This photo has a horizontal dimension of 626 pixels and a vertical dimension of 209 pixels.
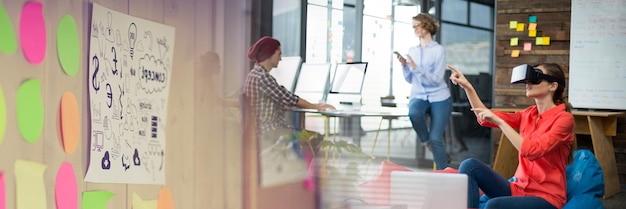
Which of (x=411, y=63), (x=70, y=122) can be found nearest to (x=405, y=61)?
(x=411, y=63)

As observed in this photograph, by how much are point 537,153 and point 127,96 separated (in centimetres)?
141

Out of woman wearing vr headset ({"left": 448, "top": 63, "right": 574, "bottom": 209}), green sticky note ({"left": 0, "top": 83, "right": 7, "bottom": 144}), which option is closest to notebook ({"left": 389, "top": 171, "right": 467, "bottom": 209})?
woman wearing vr headset ({"left": 448, "top": 63, "right": 574, "bottom": 209})

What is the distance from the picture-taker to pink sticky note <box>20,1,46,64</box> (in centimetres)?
136

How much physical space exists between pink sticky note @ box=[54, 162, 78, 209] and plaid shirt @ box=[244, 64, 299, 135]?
0.83m

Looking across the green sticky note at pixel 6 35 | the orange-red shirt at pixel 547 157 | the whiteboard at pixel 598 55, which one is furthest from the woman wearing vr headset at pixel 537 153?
the whiteboard at pixel 598 55

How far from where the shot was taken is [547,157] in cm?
260

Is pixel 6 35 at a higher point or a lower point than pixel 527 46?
lower

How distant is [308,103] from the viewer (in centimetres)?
259

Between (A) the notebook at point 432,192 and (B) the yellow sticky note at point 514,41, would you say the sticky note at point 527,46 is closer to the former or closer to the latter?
(B) the yellow sticky note at point 514,41

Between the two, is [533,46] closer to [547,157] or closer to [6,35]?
[547,157]

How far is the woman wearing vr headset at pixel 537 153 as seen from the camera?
255cm

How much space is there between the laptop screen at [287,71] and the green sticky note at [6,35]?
123cm

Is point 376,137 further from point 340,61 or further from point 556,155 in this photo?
point 556,155

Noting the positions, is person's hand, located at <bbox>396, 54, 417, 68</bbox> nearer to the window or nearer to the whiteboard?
the window
